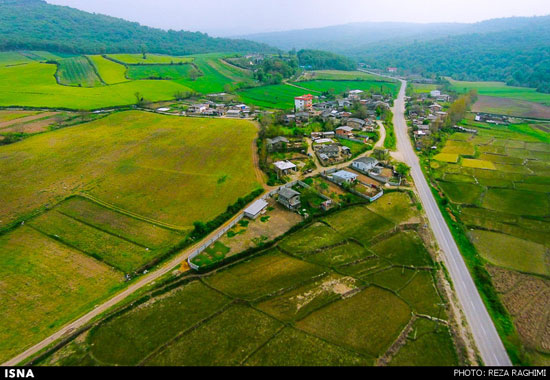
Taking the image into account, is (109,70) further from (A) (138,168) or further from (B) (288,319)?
(B) (288,319)

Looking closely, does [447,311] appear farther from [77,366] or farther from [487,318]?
[77,366]

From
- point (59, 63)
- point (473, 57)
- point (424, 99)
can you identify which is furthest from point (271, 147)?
point (473, 57)

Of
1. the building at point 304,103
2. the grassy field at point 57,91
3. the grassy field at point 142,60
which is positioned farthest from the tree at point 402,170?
the grassy field at point 142,60

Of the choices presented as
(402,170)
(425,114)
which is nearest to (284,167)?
(402,170)

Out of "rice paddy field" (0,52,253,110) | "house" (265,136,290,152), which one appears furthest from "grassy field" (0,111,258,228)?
"rice paddy field" (0,52,253,110)

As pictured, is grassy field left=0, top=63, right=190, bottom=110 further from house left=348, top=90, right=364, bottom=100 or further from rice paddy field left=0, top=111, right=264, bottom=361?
house left=348, top=90, right=364, bottom=100

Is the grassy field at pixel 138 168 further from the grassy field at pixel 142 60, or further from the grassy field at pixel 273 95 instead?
the grassy field at pixel 142 60

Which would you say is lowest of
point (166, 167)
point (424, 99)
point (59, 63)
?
point (166, 167)
